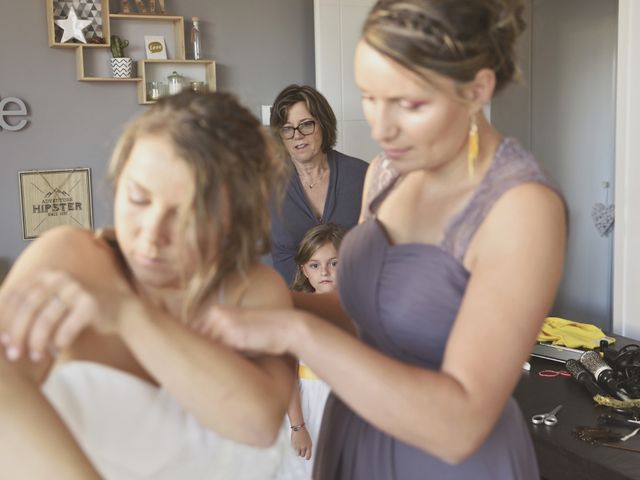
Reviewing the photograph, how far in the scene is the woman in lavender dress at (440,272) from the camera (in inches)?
38.0

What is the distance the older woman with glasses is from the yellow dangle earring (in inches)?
80.4

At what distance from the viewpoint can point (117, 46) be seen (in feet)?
13.8

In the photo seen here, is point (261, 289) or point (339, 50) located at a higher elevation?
point (339, 50)

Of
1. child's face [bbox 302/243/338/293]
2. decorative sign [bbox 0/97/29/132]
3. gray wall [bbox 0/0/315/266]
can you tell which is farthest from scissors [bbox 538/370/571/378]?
decorative sign [bbox 0/97/29/132]

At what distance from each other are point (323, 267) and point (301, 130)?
61cm

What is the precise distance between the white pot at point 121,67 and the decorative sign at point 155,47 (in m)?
0.14

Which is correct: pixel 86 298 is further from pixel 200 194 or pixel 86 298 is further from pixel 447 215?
pixel 447 215

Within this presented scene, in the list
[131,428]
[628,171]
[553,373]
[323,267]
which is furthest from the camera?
[628,171]

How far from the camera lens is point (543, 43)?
17.1 feet

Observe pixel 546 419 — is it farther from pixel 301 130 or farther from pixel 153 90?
pixel 153 90

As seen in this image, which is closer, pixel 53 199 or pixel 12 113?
pixel 12 113

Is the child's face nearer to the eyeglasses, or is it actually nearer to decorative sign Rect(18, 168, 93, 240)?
the eyeglasses

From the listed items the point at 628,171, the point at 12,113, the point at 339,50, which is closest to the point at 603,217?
the point at 628,171

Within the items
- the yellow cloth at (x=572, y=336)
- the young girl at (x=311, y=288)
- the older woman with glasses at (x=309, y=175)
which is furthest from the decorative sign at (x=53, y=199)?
the yellow cloth at (x=572, y=336)
